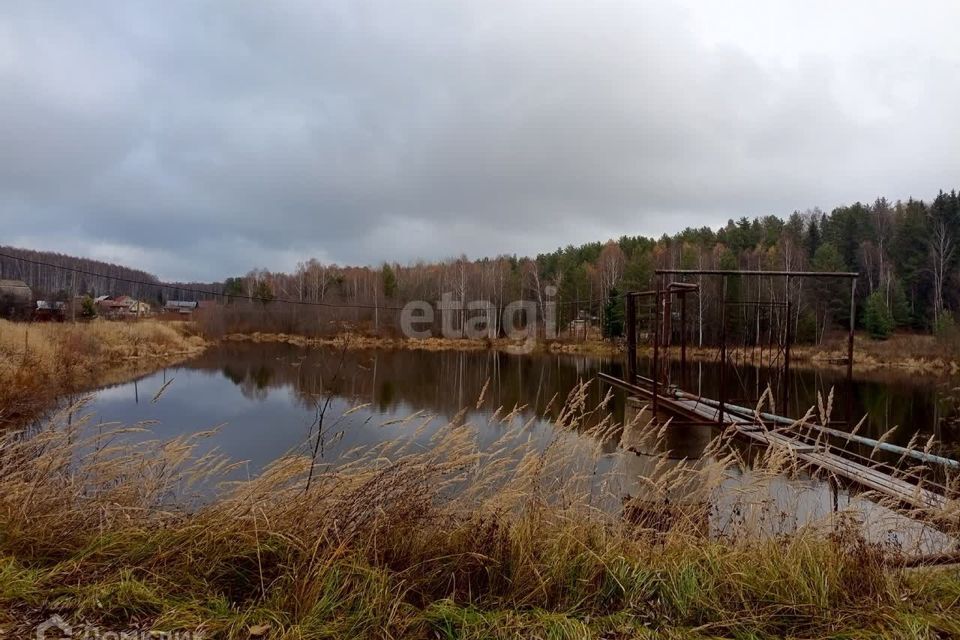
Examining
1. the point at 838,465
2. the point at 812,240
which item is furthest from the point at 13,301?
the point at 812,240

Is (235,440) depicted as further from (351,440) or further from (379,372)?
(379,372)

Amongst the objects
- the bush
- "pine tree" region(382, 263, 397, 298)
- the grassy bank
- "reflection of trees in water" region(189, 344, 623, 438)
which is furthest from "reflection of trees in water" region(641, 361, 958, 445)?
"pine tree" region(382, 263, 397, 298)

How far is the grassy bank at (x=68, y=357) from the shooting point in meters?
11.5

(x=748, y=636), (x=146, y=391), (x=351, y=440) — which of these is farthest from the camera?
(x=146, y=391)

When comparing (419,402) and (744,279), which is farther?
(744,279)

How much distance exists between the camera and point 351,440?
913 cm

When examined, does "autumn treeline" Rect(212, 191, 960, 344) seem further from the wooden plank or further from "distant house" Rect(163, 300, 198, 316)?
the wooden plank

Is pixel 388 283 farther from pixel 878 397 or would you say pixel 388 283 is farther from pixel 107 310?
pixel 878 397

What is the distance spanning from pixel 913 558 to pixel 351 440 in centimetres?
779

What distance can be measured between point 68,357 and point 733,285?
2738 centimetres

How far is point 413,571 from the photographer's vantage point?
2416mm

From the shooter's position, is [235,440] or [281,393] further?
[281,393]

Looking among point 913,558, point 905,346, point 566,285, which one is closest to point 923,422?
point 913,558

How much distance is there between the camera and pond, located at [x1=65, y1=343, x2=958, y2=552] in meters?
5.36
